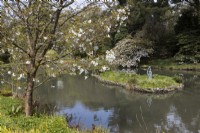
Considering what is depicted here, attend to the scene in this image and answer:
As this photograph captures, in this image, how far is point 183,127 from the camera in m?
13.1

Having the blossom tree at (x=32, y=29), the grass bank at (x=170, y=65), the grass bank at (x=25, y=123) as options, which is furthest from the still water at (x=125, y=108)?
the grass bank at (x=170, y=65)

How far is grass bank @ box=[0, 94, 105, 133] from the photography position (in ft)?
26.2

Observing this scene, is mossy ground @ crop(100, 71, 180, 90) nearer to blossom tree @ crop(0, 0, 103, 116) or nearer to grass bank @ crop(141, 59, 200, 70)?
blossom tree @ crop(0, 0, 103, 116)

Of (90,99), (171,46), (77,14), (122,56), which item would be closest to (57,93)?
(90,99)

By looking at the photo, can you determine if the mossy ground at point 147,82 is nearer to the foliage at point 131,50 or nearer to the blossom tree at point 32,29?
the blossom tree at point 32,29

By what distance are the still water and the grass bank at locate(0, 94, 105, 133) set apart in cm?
252

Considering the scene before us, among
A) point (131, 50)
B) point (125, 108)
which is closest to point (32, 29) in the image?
point (125, 108)

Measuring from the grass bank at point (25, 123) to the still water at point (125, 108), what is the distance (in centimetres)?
252

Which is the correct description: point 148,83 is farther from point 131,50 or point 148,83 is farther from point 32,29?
point 131,50

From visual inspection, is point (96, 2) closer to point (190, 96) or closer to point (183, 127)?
point (183, 127)

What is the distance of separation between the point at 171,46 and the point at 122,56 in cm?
763

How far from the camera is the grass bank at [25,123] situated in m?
8.00

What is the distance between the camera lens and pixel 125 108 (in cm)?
1698

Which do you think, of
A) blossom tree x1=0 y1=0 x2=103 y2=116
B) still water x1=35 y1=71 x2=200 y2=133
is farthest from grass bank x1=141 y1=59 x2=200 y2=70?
blossom tree x1=0 y1=0 x2=103 y2=116
